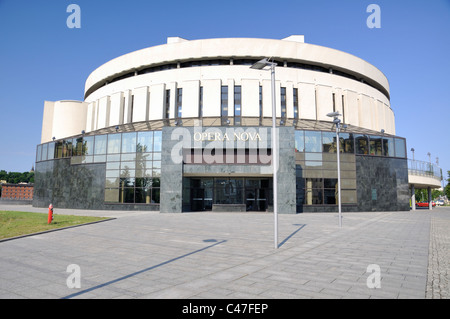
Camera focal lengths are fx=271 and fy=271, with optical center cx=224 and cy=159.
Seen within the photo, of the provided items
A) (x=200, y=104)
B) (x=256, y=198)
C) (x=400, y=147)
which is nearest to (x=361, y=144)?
(x=400, y=147)

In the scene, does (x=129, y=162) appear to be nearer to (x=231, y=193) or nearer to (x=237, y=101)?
(x=231, y=193)

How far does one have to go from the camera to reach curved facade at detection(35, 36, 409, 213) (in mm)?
27719

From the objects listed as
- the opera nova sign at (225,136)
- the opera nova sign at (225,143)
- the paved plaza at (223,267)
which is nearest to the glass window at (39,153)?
the opera nova sign at (225,143)

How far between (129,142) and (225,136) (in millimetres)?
11685

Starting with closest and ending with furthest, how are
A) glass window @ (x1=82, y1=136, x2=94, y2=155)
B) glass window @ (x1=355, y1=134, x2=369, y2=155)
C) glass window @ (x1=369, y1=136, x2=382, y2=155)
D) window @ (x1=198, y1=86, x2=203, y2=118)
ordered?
glass window @ (x1=355, y1=134, x2=369, y2=155) → glass window @ (x1=369, y1=136, x2=382, y2=155) → glass window @ (x1=82, y1=136, x2=94, y2=155) → window @ (x1=198, y1=86, x2=203, y2=118)

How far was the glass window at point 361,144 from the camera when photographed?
106ft

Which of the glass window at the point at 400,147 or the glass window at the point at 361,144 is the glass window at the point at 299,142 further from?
the glass window at the point at 400,147

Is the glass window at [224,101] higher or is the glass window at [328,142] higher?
the glass window at [224,101]

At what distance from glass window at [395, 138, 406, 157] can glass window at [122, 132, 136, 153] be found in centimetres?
3247

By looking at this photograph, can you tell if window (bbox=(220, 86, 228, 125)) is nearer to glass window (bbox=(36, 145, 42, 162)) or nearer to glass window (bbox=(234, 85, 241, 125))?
glass window (bbox=(234, 85, 241, 125))

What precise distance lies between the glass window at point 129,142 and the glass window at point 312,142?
19724 millimetres

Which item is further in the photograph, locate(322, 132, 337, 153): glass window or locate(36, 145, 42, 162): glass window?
locate(36, 145, 42, 162): glass window

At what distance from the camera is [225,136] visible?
91.2ft

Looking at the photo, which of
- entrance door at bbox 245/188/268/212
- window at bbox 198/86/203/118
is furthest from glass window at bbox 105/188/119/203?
entrance door at bbox 245/188/268/212
